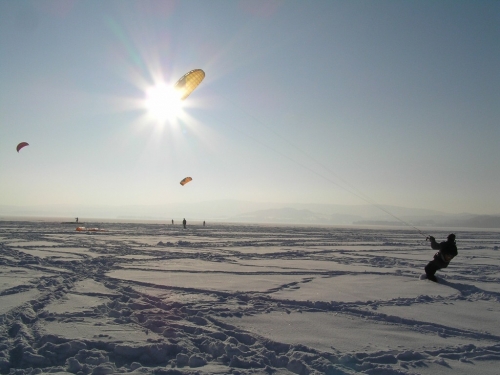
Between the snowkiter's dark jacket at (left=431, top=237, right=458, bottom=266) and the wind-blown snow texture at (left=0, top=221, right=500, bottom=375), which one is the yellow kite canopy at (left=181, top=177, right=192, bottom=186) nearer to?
the wind-blown snow texture at (left=0, top=221, right=500, bottom=375)

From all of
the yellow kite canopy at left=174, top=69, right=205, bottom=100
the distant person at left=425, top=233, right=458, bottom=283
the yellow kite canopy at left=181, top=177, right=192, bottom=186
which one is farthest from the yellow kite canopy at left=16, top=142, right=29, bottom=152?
the distant person at left=425, top=233, right=458, bottom=283

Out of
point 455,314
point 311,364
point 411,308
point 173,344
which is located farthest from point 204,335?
point 455,314

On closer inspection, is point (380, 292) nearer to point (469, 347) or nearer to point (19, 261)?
point (469, 347)

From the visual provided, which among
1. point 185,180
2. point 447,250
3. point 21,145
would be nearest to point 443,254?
point 447,250

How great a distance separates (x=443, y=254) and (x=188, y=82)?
1106cm

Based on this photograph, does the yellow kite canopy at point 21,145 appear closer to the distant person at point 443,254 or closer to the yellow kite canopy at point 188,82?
the yellow kite canopy at point 188,82

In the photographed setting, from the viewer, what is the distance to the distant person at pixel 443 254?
7.53 metres

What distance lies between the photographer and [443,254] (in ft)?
25.0

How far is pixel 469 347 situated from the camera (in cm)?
371

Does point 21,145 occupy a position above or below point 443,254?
above

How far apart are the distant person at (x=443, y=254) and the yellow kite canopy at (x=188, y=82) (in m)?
10.5

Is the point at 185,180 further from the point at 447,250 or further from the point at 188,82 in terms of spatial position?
the point at 447,250

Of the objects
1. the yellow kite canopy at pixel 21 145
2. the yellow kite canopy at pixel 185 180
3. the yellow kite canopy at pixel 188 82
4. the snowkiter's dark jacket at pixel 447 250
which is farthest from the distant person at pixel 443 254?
the yellow kite canopy at pixel 21 145

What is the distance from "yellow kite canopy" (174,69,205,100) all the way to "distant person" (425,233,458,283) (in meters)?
10.5
